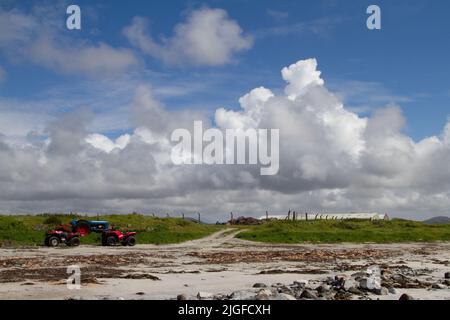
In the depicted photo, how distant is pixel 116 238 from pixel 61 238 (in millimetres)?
5067

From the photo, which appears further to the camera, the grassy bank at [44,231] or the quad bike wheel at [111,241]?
the grassy bank at [44,231]

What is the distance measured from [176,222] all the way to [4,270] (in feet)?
204

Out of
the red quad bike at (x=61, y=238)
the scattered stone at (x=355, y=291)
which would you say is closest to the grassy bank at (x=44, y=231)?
the red quad bike at (x=61, y=238)

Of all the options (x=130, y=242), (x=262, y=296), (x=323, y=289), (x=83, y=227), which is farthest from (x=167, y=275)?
(x=83, y=227)

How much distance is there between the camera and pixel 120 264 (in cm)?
3256

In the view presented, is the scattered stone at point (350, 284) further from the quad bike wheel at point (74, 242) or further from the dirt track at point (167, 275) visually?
the quad bike wheel at point (74, 242)

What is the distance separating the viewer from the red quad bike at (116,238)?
53.2 metres

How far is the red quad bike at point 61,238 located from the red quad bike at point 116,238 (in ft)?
8.15

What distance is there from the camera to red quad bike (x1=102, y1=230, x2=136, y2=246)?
53250 mm

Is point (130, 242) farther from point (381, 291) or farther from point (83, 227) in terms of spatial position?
point (381, 291)
